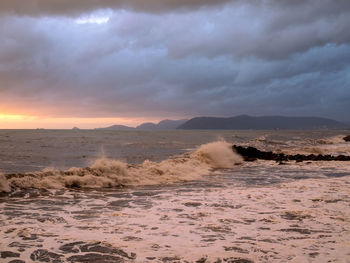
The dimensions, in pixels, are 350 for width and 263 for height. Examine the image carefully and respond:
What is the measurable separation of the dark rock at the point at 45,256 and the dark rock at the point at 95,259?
17cm

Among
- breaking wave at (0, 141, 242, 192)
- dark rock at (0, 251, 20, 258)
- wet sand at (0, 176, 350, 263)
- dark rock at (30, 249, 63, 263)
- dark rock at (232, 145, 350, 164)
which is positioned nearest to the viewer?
dark rock at (30, 249, 63, 263)

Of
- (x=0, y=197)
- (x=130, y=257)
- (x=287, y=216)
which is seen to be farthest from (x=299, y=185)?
(x=0, y=197)

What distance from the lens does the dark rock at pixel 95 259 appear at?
4.17 m

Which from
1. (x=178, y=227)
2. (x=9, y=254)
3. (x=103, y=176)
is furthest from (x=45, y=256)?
(x=103, y=176)

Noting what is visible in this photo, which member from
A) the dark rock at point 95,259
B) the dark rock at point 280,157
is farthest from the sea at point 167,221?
the dark rock at point 280,157

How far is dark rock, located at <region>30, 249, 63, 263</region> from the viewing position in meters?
4.16

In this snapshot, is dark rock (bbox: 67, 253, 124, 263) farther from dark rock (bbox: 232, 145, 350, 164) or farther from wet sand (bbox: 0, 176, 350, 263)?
dark rock (bbox: 232, 145, 350, 164)

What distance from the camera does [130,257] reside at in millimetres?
4270

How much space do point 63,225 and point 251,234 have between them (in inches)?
134

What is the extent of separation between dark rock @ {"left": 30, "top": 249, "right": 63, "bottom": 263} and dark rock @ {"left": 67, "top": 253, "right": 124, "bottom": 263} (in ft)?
0.57

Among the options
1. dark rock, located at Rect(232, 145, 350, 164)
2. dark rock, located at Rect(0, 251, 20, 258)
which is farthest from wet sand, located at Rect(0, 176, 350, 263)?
dark rock, located at Rect(232, 145, 350, 164)

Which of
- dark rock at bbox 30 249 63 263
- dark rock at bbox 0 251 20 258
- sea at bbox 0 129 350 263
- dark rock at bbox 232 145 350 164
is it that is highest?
dark rock at bbox 0 251 20 258

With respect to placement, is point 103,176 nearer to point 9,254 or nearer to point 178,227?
point 178,227

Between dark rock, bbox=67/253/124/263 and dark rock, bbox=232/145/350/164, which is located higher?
dark rock, bbox=67/253/124/263
